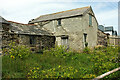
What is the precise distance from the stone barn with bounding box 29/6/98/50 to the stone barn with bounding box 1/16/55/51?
1.55 m

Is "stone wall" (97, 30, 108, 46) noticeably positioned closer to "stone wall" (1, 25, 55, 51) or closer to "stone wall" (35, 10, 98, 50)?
"stone wall" (35, 10, 98, 50)

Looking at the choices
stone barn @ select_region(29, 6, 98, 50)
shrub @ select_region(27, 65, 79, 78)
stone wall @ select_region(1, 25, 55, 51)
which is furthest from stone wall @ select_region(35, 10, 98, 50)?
shrub @ select_region(27, 65, 79, 78)

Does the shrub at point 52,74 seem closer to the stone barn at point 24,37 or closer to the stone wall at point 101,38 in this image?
the stone barn at point 24,37

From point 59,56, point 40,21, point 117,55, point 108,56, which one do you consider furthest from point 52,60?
point 40,21

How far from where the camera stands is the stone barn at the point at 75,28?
46.4 ft

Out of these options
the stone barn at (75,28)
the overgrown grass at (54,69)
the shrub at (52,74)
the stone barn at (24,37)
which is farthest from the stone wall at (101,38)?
the shrub at (52,74)

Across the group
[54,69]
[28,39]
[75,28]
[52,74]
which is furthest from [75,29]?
[52,74]

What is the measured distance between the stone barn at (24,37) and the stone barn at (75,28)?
155 cm

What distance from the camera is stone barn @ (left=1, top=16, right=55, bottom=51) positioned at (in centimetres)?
1108

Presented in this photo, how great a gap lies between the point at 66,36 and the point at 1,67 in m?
10.4

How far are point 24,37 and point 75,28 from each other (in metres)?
6.36

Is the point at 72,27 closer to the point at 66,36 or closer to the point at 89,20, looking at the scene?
the point at 66,36

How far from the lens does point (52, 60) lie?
24.7 ft

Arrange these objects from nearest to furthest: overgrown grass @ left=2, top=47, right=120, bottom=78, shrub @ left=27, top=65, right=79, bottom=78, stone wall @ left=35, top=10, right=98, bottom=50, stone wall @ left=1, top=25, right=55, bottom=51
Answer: shrub @ left=27, top=65, right=79, bottom=78, overgrown grass @ left=2, top=47, right=120, bottom=78, stone wall @ left=1, top=25, right=55, bottom=51, stone wall @ left=35, top=10, right=98, bottom=50
